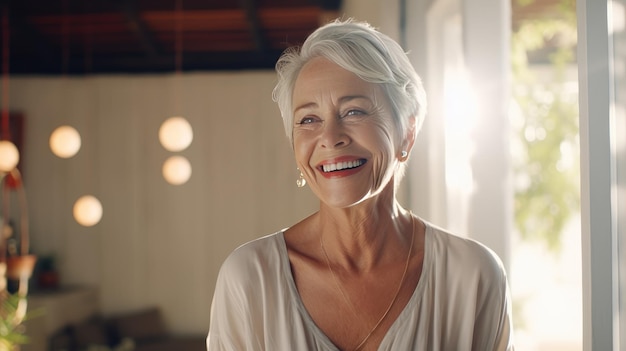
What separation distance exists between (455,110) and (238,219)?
202 inches

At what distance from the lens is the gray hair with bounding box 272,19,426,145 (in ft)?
4.02

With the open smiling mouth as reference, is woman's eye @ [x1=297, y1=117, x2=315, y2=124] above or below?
above

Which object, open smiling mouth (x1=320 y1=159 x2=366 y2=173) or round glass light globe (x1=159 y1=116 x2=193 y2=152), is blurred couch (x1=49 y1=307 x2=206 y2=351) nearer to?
round glass light globe (x1=159 y1=116 x2=193 y2=152)

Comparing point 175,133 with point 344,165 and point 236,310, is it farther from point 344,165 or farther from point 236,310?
point 344,165

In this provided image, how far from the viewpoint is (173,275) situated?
7.86m

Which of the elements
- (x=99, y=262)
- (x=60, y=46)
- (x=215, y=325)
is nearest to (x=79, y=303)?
(x=99, y=262)

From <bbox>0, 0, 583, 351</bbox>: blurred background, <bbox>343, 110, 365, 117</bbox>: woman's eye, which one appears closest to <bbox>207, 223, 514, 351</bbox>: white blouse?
<bbox>343, 110, 365, 117</bbox>: woman's eye

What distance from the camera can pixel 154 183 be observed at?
7.80m

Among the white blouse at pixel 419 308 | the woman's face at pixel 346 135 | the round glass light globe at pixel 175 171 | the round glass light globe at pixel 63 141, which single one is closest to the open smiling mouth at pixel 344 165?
the woman's face at pixel 346 135

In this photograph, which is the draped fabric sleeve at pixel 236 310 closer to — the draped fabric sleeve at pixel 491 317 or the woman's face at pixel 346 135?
the woman's face at pixel 346 135

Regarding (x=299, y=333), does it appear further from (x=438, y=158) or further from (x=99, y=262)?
(x=99, y=262)

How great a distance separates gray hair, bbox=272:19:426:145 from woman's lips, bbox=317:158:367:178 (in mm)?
102

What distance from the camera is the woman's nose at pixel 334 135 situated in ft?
4.04

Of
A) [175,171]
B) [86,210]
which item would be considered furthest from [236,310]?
[175,171]
